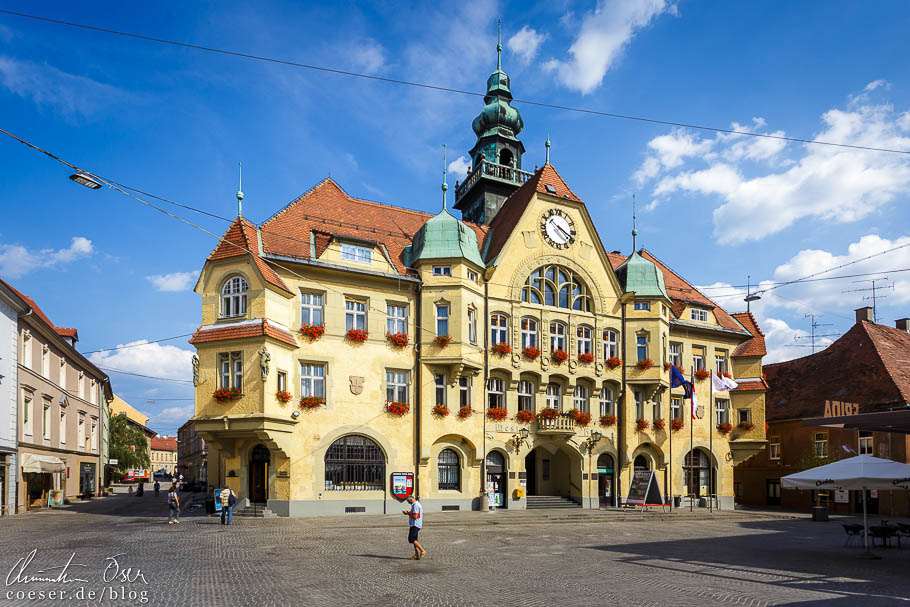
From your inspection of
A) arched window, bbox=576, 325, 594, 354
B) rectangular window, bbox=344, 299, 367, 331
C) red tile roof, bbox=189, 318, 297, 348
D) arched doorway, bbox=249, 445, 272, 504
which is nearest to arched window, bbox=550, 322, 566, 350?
arched window, bbox=576, 325, 594, 354

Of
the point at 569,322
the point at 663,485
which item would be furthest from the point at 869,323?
the point at 569,322

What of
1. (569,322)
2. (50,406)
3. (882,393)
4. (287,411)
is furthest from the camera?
(882,393)

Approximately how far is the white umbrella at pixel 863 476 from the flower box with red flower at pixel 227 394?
2057 cm

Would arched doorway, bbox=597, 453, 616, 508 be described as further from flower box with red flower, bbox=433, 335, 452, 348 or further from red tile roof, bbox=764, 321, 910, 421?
red tile roof, bbox=764, 321, 910, 421

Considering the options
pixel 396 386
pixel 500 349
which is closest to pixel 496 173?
pixel 500 349

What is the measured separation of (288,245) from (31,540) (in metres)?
15.2

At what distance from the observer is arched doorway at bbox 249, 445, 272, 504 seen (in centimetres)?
3092

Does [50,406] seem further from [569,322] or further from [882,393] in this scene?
[882,393]

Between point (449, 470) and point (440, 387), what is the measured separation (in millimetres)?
4016

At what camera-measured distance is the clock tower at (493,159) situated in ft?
143

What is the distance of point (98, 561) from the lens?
16938 millimetres

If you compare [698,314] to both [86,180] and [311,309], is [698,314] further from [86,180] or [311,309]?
[86,180]

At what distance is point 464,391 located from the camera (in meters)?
34.8
